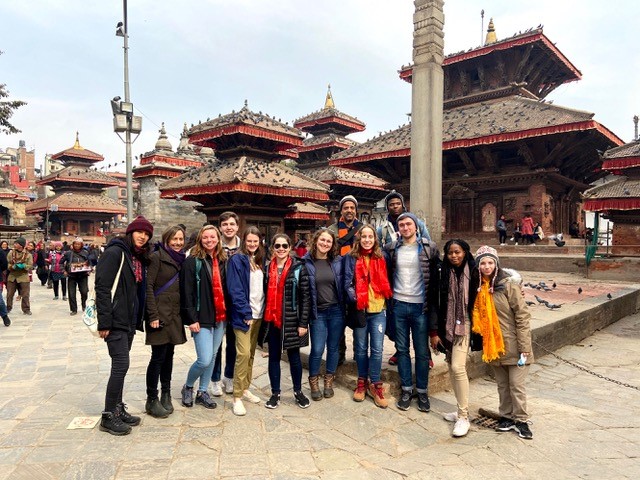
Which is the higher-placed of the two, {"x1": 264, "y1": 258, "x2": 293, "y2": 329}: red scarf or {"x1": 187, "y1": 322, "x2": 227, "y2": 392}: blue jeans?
{"x1": 264, "y1": 258, "x2": 293, "y2": 329}: red scarf

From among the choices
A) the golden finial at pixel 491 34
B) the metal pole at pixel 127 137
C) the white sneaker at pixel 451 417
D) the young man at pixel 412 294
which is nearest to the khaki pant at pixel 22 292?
the metal pole at pixel 127 137

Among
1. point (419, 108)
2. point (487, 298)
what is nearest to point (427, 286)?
point (487, 298)

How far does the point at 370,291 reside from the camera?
159 inches

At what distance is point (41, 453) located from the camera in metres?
3.14

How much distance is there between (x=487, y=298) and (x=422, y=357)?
2.91 feet

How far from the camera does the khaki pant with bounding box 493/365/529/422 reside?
370 cm

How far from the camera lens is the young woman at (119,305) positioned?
338 centimetres

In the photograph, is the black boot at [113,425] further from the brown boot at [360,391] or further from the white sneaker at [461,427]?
the white sneaker at [461,427]

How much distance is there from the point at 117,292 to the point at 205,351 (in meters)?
0.93

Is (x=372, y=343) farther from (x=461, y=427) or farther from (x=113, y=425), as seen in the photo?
(x=113, y=425)

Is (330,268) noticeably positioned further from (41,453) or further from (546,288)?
(546,288)

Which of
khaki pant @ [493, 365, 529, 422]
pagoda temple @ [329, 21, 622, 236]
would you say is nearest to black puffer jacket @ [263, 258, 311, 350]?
khaki pant @ [493, 365, 529, 422]

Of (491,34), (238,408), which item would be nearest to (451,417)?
(238,408)

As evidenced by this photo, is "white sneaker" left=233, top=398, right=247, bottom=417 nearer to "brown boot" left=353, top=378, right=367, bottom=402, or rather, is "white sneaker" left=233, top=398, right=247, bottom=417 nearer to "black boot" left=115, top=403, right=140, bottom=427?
"black boot" left=115, top=403, right=140, bottom=427
